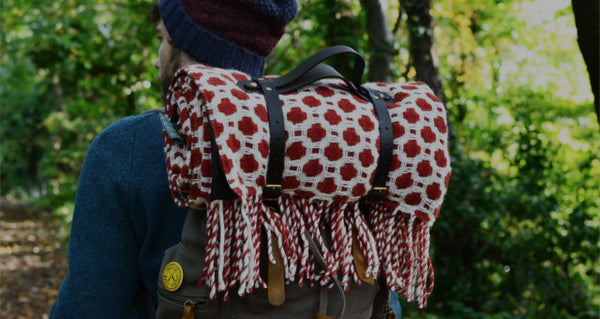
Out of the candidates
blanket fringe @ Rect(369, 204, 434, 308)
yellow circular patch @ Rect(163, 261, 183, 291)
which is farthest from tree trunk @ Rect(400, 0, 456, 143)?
yellow circular patch @ Rect(163, 261, 183, 291)

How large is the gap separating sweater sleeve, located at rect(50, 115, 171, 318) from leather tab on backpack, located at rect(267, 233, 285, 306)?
16.5 inches

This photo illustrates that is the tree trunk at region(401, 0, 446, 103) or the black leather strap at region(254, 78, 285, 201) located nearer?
the black leather strap at region(254, 78, 285, 201)

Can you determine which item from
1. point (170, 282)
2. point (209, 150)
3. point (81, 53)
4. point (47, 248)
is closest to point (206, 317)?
point (170, 282)

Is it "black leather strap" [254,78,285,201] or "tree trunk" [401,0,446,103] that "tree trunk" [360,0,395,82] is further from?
"black leather strap" [254,78,285,201]

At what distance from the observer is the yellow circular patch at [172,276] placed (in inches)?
43.9

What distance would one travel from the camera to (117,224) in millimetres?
1307

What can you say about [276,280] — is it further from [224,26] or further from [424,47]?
[424,47]

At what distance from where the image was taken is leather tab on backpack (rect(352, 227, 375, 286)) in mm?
1178

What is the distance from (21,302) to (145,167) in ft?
22.8

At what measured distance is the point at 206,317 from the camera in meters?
1.11

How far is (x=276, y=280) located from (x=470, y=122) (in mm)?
5295

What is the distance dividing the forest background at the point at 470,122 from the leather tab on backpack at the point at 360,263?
306 cm

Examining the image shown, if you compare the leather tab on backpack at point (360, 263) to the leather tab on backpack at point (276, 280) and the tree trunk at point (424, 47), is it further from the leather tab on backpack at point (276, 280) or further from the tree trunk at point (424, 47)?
the tree trunk at point (424, 47)

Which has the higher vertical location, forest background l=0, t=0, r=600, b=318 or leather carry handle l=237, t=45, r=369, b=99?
leather carry handle l=237, t=45, r=369, b=99
